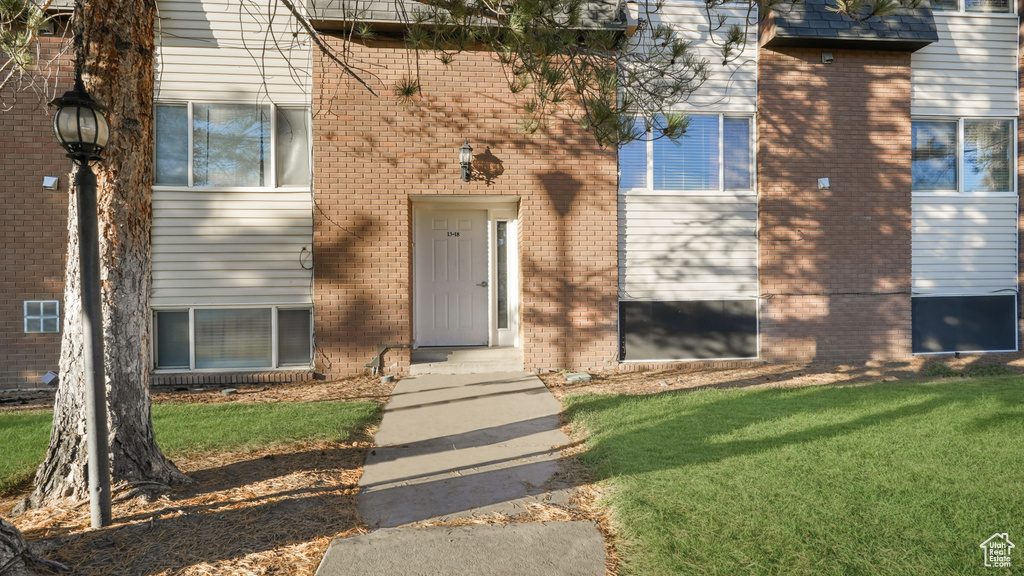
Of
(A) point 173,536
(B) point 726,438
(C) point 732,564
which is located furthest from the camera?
(B) point 726,438

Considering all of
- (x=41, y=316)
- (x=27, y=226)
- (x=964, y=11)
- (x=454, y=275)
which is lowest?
(x=41, y=316)

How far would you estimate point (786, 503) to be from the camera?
325 cm

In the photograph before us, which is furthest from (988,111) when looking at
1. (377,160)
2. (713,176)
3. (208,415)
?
(208,415)

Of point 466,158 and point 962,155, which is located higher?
point 962,155

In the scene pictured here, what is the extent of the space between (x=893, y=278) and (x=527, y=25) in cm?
756

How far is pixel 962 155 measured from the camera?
339 inches

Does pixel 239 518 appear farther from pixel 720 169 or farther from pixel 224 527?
pixel 720 169

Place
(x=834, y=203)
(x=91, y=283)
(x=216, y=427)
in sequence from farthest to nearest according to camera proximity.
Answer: (x=834, y=203) < (x=216, y=427) < (x=91, y=283)

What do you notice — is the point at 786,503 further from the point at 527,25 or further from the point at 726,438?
the point at 527,25

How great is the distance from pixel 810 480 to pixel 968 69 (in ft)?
28.3

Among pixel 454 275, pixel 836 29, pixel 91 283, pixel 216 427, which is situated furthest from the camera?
pixel 454 275

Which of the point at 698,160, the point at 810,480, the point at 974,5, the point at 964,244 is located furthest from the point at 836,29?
the point at 810,480

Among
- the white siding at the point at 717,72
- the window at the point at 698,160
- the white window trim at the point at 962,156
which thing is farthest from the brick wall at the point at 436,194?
the white window trim at the point at 962,156

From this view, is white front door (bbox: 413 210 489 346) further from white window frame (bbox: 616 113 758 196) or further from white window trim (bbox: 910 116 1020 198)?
white window trim (bbox: 910 116 1020 198)
